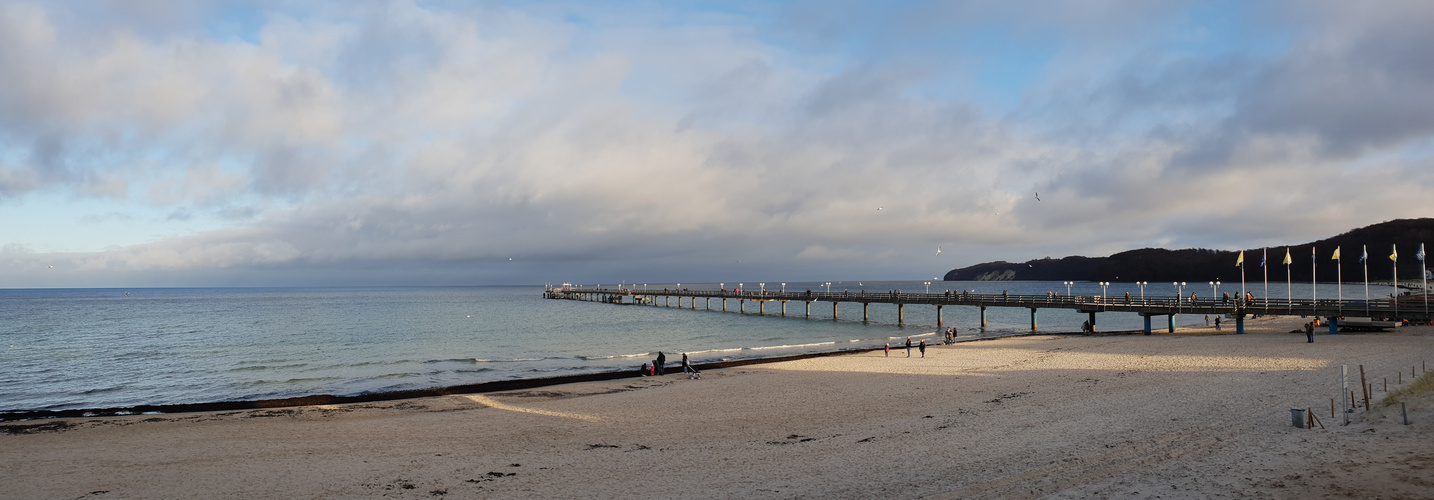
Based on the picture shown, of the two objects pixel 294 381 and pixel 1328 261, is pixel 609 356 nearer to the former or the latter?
pixel 294 381

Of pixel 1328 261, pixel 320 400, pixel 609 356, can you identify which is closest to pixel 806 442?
pixel 320 400

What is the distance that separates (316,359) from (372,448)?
2494 centimetres

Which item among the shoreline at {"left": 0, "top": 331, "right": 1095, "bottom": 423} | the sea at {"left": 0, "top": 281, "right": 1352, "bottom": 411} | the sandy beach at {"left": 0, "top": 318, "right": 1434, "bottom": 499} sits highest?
the sandy beach at {"left": 0, "top": 318, "right": 1434, "bottom": 499}

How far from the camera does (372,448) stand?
1460 centimetres

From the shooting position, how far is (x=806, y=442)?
14266 mm

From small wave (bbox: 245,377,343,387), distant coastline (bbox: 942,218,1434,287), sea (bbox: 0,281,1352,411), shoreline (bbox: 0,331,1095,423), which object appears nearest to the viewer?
shoreline (bbox: 0,331,1095,423)

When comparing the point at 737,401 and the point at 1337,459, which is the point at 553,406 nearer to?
the point at 737,401

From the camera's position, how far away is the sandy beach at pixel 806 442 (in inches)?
413

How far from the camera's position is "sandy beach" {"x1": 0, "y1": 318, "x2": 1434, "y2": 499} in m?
10.5

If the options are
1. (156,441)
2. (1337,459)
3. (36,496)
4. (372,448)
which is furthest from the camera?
(156,441)

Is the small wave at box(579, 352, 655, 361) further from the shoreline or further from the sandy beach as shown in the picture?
the sandy beach

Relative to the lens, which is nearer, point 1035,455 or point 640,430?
point 1035,455

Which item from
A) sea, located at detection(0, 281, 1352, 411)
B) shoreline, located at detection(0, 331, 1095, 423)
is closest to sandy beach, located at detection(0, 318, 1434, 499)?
shoreline, located at detection(0, 331, 1095, 423)

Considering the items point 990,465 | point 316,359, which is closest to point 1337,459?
point 990,465
